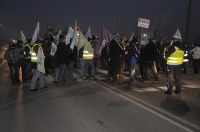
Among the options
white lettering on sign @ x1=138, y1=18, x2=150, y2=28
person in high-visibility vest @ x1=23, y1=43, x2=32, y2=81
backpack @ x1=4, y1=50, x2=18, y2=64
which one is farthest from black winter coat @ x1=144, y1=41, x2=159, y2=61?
backpack @ x1=4, y1=50, x2=18, y2=64

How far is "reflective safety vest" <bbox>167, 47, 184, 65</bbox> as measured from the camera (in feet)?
33.7

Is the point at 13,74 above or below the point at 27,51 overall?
below

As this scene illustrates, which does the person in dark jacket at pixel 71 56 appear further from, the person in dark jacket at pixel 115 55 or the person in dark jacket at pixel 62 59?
the person in dark jacket at pixel 115 55

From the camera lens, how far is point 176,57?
33.8 feet

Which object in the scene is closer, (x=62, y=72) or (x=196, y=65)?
(x=62, y=72)

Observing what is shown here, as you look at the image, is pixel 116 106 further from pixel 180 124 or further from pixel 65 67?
pixel 65 67

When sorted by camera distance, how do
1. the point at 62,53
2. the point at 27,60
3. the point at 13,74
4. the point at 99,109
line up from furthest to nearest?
1. the point at 27,60
2. the point at 13,74
3. the point at 62,53
4. the point at 99,109

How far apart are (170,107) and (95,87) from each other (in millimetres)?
4167

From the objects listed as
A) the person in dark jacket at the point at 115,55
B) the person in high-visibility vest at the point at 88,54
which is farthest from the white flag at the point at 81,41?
the person in dark jacket at the point at 115,55

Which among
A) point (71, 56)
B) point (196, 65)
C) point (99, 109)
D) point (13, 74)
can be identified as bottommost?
point (99, 109)

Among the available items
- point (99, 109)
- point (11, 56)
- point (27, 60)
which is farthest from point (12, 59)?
point (99, 109)

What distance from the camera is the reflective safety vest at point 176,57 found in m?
10.3

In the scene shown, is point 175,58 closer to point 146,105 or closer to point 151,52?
point 146,105

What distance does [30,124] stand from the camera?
6859 millimetres
